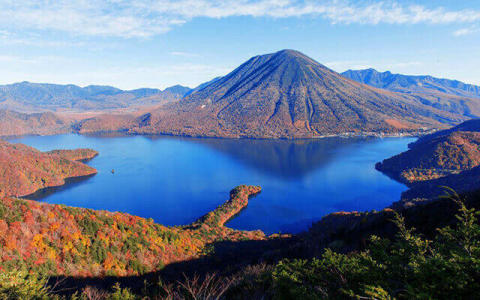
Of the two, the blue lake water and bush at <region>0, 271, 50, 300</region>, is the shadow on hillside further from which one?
the blue lake water

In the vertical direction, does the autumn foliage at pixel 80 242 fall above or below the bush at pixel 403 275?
below

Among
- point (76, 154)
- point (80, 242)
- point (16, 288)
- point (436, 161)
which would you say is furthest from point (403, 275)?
point (76, 154)

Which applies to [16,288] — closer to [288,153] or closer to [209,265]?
[209,265]

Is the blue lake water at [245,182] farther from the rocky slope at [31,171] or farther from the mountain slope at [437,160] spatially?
the mountain slope at [437,160]

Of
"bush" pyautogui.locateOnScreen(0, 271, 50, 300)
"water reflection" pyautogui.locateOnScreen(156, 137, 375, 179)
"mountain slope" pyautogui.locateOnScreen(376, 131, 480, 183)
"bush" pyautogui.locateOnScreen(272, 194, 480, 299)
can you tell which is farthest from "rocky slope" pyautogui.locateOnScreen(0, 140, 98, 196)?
"mountain slope" pyautogui.locateOnScreen(376, 131, 480, 183)

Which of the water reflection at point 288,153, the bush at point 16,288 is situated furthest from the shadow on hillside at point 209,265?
the water reflection at point 288,153

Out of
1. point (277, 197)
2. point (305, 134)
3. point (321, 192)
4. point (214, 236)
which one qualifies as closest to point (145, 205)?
point (214, 236)
